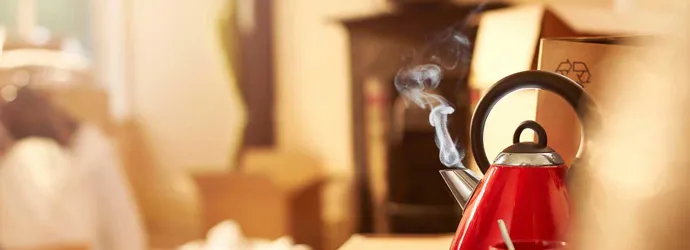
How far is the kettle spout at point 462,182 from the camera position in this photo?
0.44m

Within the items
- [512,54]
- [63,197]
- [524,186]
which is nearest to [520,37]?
[512,54]

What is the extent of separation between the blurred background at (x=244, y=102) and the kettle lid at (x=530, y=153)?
4.77ft

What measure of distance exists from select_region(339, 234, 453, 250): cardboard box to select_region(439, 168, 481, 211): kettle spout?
0.13 m

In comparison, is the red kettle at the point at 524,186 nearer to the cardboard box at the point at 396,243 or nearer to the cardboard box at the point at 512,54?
the cardboard box at the point at 512,54

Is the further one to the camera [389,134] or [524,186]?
[389,134]

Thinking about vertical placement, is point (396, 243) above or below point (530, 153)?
below

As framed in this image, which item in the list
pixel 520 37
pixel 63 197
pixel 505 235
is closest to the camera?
pixel 505 235

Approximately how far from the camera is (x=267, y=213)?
227 centimetres

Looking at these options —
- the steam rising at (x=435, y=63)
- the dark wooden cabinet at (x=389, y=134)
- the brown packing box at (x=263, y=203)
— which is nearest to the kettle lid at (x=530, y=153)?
the steam rising at (x=435, y=63)

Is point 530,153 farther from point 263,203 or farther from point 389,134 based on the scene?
point 263,203

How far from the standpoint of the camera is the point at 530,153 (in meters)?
0.40

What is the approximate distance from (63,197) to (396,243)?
1162 millimetres

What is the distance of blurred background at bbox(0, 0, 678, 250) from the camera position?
6.87 feet

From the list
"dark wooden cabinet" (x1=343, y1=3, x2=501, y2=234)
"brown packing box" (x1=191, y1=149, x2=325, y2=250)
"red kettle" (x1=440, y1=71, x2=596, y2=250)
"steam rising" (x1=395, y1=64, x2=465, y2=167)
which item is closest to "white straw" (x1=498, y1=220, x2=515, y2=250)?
"red kettle" (x1=440, y1=71, x2=596, y2=250)
